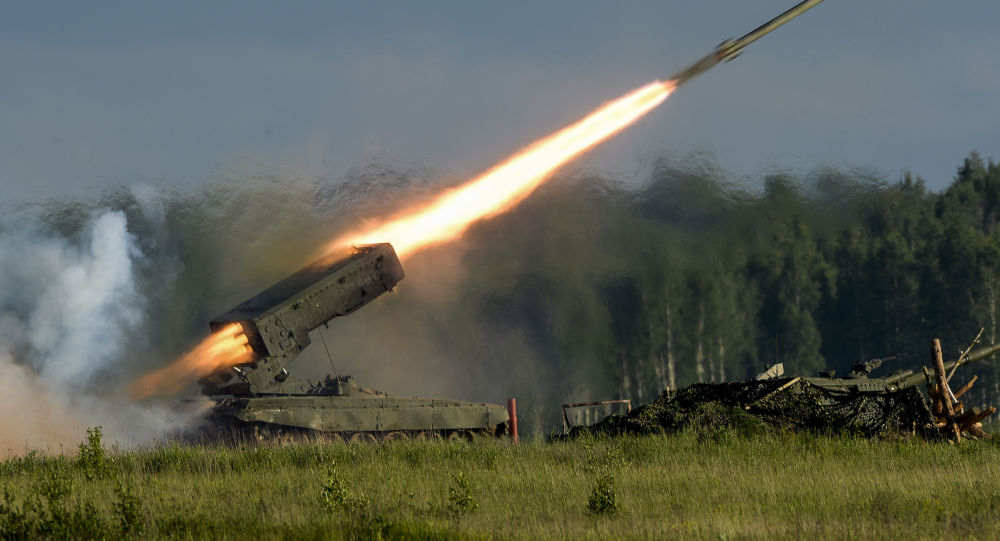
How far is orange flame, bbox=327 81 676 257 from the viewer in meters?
21.7

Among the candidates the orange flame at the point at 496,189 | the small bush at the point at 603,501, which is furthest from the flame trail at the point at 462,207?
the small bush at the point at 603,501

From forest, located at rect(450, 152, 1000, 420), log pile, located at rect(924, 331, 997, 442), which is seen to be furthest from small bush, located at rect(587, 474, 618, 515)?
forest, located at rect(450, 152, 1000, 420)

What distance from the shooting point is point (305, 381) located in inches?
832

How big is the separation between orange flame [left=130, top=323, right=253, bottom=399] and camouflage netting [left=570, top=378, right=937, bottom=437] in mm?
6165

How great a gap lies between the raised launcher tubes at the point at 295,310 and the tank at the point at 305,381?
0.02m

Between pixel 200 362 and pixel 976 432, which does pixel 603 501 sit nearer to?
pixel 976 432

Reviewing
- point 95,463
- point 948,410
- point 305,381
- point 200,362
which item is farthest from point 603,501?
point 200,362

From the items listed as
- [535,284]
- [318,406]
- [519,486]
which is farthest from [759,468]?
[535,284]

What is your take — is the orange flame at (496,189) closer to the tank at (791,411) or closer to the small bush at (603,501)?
the tank at (791,411)

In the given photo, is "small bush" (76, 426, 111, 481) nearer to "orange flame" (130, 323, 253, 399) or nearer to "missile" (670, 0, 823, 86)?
"orange flame" (130, 323, 253, 399)

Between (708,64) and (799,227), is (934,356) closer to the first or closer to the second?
(708,64)

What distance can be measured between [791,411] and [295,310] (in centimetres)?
867

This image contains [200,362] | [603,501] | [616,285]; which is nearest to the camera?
[603,501]

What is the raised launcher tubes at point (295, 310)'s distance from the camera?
20.0 m
